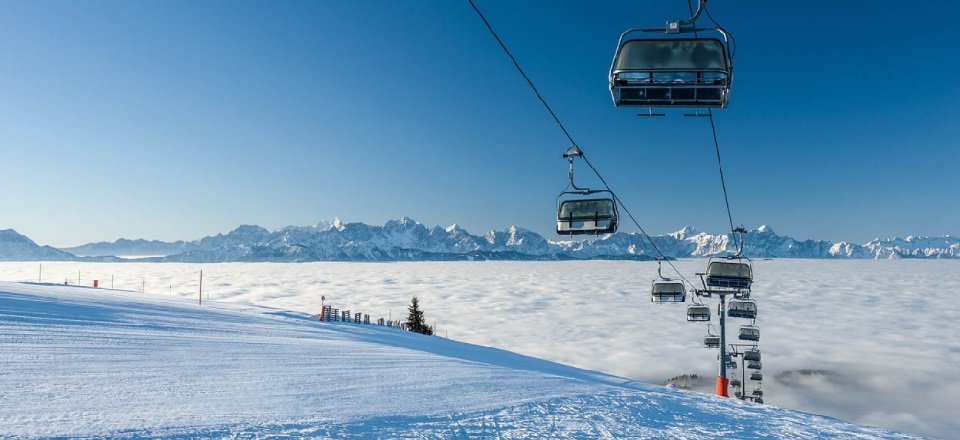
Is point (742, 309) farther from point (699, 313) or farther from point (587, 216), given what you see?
point (587, 216)

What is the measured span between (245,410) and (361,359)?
5.32 meters

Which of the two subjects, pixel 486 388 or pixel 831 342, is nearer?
pixel 486 388

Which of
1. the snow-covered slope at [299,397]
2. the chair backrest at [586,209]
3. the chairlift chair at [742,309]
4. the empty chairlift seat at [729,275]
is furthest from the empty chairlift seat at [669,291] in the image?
the chair backrest at [586,209]

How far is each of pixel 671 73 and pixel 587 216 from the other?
467 cm

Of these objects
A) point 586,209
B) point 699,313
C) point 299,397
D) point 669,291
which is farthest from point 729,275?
point 299,397

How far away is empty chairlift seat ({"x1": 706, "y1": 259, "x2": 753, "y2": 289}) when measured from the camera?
800 inches

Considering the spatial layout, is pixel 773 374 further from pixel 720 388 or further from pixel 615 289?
pixel 615 289

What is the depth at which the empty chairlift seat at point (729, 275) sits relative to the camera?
66.6ft

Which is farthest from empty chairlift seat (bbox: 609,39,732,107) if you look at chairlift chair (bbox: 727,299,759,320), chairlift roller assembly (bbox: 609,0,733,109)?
chairlift chair (bbox: 727,299,759,320)

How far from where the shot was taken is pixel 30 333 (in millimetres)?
11133

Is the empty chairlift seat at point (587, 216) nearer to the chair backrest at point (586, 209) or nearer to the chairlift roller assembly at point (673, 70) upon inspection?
the chair backrest at point (586, 209)

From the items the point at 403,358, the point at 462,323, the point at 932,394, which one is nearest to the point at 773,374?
the point at 932,394

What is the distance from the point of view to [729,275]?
2052 cm

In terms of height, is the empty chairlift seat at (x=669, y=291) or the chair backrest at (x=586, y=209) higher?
the chair backrest at (x=586, y=209)
